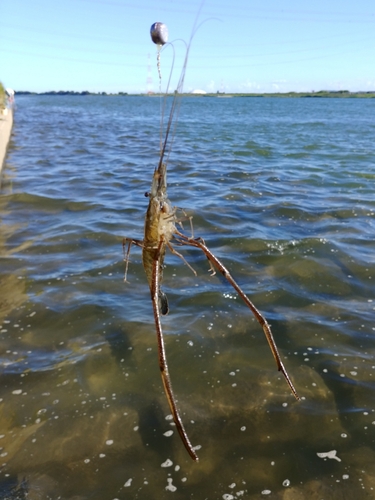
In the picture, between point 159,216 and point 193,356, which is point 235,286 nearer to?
point 159,216

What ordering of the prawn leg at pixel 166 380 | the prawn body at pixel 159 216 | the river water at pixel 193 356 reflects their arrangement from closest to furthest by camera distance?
the prawn leg at pixel 166 380, the prawn body at pixel 159 216, the river water at pixel 193 356

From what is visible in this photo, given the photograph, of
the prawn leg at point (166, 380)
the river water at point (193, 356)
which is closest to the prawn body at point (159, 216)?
the prawn leg at point (166, 380)

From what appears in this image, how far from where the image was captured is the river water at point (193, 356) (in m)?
3.76

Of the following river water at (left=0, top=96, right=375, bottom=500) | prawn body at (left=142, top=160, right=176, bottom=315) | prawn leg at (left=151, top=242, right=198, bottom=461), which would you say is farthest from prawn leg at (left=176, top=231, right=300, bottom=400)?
river water at (left=0, top=96, right=375, bottom=500)

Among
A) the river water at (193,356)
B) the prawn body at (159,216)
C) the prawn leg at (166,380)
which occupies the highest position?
the prawn body at (159,216)

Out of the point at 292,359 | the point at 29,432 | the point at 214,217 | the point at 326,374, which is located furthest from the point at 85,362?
the point at 214,217

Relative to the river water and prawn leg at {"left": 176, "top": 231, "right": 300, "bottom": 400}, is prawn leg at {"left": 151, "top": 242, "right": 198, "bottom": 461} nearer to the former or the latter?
prawn leg at {"left": 176, "top": 231, "right": 300, "bottom": 400}

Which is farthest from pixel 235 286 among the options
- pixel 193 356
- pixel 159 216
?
pixel 193 356

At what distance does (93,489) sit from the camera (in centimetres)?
359

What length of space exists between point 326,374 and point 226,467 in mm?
1883

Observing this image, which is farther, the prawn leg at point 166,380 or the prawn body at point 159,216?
the prawn body at point 159,216

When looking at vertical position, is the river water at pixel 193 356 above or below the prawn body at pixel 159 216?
below

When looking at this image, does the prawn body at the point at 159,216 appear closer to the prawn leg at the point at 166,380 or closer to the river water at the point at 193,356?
the prawn leg at the point at 166,380

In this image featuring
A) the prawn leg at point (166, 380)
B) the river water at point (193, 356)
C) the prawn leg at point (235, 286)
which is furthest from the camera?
the river water at point (193, 356)
